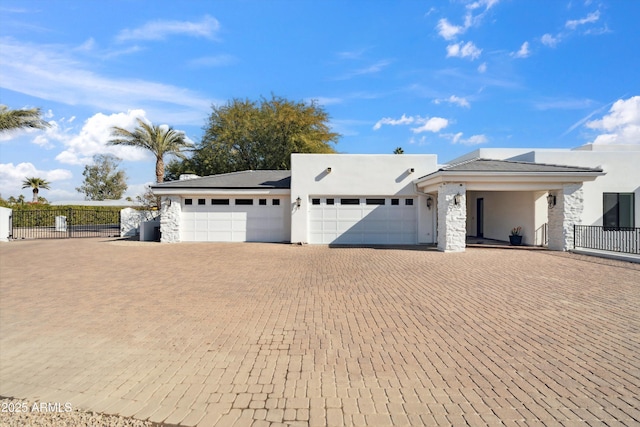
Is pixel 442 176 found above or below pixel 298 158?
below

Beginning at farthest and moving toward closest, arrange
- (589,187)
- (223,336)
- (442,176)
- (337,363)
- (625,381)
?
(589,187) < (442,176) < (223,336) < (337,363) < (625,381)

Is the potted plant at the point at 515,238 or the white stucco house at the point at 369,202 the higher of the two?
the white stucco house at the point at 369,202

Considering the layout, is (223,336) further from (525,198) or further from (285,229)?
(525,198)

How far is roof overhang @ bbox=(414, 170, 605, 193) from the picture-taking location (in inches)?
597

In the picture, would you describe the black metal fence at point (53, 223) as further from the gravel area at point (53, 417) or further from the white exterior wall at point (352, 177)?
the gravel area at point (53, 417)

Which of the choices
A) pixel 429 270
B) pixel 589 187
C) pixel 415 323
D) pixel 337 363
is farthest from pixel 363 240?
pixel 337 363

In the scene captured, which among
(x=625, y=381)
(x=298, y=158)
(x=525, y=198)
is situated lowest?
(x=625, y=381)

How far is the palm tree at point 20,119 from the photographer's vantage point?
73.4ft

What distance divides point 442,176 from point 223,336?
39.2ft

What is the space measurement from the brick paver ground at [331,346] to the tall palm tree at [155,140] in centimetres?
2151

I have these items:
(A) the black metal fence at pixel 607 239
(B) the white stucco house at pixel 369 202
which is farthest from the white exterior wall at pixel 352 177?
(A) the black metal fence at pixel 607 239

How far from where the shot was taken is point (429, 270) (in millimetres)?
11344

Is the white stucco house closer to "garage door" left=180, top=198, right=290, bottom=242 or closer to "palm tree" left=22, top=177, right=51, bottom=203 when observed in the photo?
"garage door" left=180, top=198, right=290, bottom=242

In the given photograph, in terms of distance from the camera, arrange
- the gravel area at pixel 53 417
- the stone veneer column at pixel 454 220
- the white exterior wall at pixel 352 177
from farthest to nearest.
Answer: the white exterior wall at pixel 352 177 < the stone veneer column at pixel 454 220 < the gravel area at pixel 53 417
